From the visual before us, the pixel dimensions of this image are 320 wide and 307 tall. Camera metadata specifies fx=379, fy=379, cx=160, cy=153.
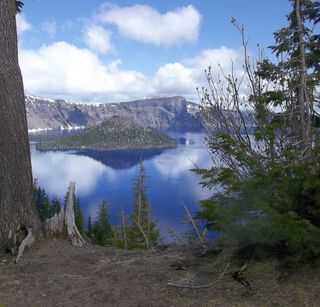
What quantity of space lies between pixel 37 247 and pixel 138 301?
10.7 feet

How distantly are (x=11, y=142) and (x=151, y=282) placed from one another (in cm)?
337

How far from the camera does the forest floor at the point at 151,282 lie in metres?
3.58

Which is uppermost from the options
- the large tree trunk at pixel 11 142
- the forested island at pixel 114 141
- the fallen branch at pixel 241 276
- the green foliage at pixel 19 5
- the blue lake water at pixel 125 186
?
the green foliage at pixel 19 5

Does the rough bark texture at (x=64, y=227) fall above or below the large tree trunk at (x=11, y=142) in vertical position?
below

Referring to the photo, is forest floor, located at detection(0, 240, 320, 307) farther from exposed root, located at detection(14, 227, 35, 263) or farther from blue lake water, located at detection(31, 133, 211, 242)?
blue lake water, located at detection(31, 133, 211, 242)

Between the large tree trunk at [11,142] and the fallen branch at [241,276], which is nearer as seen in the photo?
the fallen branch at [241,276]

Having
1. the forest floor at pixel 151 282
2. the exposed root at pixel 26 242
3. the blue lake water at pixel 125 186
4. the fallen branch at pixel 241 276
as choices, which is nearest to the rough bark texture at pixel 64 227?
the exposed root at pixel 26 242

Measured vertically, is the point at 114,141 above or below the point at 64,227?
below

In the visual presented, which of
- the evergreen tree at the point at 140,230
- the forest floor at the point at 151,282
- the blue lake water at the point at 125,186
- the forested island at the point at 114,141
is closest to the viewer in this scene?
the forest floor at the point at 151,282

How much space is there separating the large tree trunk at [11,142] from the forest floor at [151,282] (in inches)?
32.3

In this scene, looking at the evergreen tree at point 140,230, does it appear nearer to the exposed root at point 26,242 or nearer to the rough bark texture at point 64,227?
the rough bark texture at point 64,227

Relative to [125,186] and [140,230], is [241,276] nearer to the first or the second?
[140,230]

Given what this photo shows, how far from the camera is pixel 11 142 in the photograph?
6.11m

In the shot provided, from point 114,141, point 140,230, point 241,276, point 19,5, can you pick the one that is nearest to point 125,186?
point 140,230
